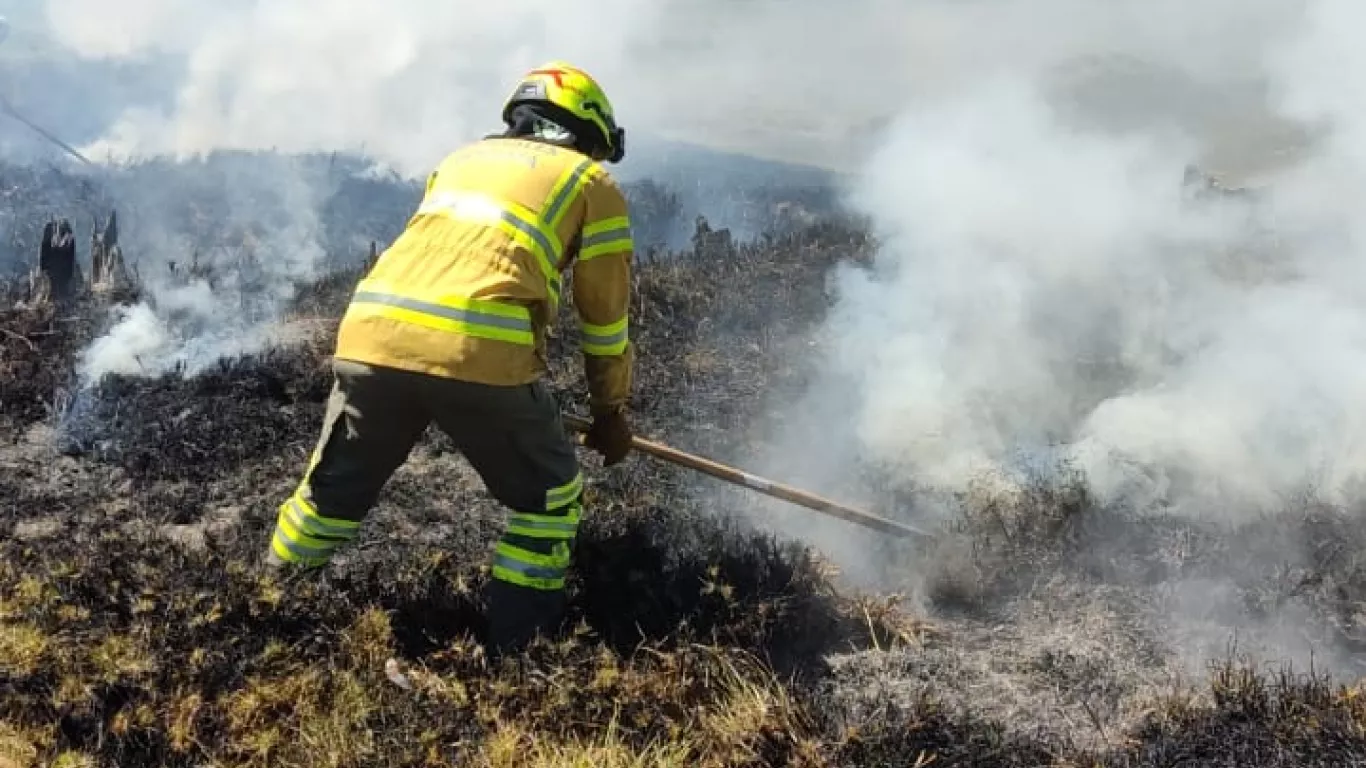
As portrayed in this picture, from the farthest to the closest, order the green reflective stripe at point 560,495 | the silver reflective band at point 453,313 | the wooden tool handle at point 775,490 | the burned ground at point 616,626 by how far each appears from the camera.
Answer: the wooden tool handle at point 775,490
the green reflective stripe at point 560,495
the silver reflective band at point 453,313
the burned ground at point 616,626

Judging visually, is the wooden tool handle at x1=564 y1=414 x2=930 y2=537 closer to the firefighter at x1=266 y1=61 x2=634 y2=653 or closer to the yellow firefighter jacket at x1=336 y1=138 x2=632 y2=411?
the firefighter at x1=266 y1=61 x2=634 y2=653

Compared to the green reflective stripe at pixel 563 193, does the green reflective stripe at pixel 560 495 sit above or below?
below

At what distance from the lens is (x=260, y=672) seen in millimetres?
2957

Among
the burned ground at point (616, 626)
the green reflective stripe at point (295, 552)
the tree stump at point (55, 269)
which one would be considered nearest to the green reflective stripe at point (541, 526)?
the burned ground at point (616, 626)

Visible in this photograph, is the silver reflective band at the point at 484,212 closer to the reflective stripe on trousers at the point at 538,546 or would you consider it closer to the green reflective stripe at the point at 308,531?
the reflective stripe on trousers at the point at 538,546

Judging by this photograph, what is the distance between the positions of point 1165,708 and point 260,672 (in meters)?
2.77

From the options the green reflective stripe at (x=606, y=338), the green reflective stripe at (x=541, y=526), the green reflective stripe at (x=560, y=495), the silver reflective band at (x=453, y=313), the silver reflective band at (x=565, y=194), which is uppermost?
the silver reflective band at (x=565, y=194)

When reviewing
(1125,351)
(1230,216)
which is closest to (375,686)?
(1125,351)

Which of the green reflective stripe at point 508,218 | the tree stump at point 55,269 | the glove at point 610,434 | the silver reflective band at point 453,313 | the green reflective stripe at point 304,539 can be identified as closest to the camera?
the silver reflective band at point 453,313

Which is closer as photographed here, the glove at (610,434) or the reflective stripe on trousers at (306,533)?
the reflective stripe on trousers at (306,533)

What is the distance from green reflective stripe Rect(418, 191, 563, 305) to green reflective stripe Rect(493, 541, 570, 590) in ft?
2.85

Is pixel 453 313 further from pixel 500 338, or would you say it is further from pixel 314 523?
pixel 314 523

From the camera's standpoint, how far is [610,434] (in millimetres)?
3564

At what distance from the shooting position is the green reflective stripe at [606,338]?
3.32 m
